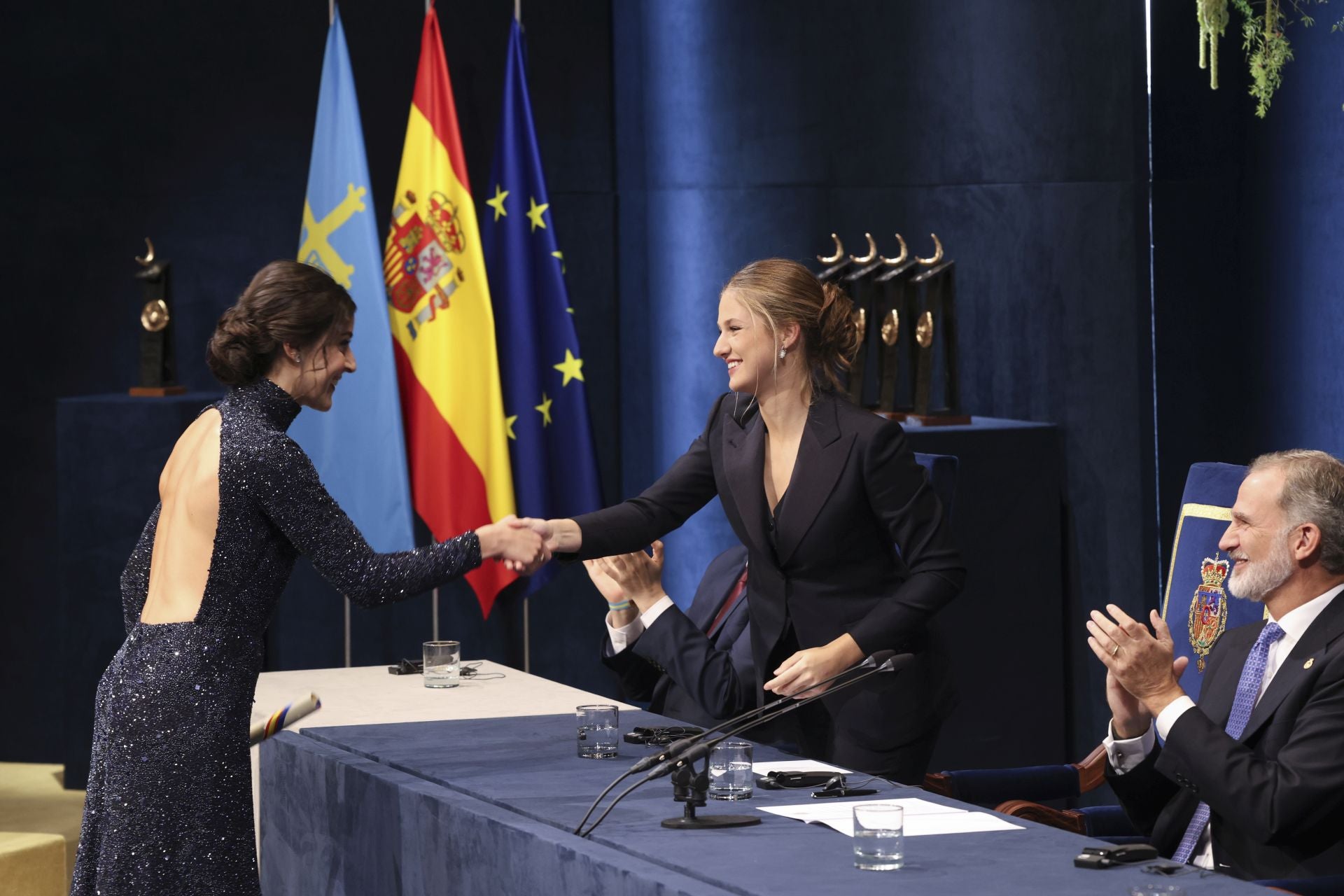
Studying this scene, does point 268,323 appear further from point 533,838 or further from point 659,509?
point 659,509

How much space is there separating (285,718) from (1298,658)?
1553mm

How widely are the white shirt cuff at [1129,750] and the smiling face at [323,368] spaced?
1.33m

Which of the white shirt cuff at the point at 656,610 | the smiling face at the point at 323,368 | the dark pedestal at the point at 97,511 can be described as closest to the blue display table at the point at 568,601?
the dark pedestal at the point at 97,511

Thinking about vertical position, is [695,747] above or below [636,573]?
below

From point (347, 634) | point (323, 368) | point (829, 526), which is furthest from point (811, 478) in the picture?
point (347, 634)

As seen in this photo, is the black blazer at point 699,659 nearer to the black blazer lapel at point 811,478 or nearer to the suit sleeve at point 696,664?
the suit sleeve at point 696,664

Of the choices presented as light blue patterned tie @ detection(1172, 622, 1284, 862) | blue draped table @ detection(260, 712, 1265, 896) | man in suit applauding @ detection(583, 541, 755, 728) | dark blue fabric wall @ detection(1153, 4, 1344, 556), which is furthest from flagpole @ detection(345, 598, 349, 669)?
light blue patterned tie @ detection(1172, 622, 1284, 862)

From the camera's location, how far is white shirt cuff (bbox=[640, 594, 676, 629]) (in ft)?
12.0

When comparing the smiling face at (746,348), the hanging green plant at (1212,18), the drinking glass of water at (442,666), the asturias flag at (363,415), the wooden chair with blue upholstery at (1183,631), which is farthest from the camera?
the asturias flag at (363,415)

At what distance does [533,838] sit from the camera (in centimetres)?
226

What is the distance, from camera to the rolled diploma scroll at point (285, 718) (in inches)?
108

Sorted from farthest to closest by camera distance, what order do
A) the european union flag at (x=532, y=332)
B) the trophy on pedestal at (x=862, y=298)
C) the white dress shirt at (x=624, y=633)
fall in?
1. the european union flag at (x=532, y=332)
2. the trophy on pedestal at (x=862, y=298)
3. the white dress shirt at (x=624, y=633)

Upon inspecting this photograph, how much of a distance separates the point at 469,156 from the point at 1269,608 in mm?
3936

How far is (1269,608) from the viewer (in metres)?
2.81
